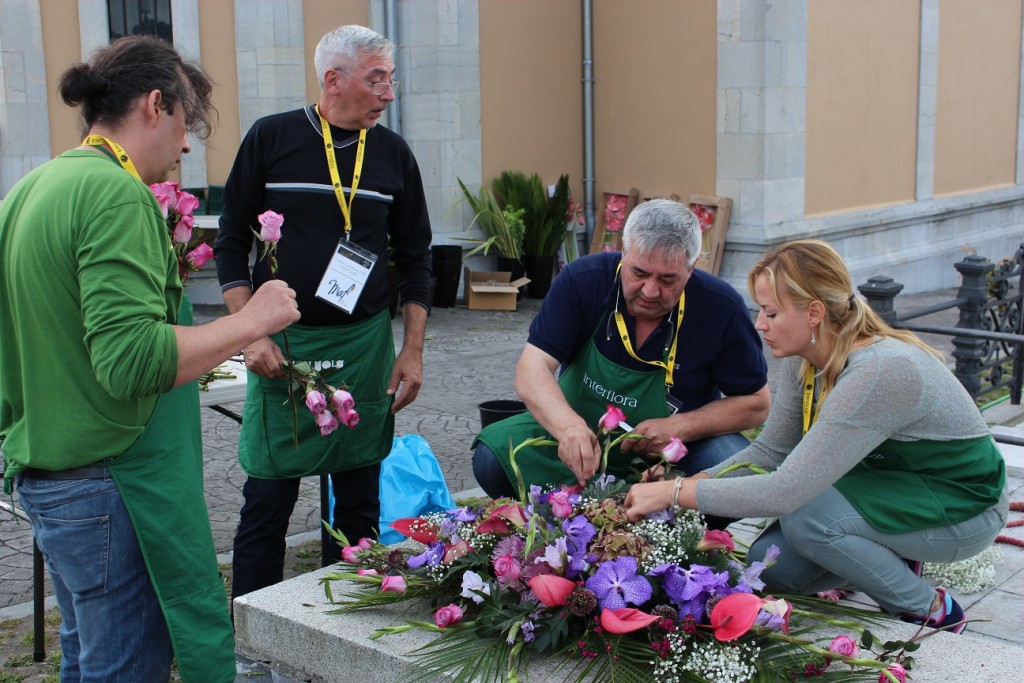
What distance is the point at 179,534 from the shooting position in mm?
2457

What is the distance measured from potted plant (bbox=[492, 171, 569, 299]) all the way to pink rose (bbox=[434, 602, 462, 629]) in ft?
28.2

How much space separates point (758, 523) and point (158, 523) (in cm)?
299

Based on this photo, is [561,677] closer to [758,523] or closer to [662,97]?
[758,523]

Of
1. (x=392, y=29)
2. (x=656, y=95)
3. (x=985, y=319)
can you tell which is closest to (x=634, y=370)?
(x=985, y=319)

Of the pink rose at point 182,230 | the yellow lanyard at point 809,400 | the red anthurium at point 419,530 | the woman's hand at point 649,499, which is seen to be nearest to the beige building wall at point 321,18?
the pink rose at point 182,230

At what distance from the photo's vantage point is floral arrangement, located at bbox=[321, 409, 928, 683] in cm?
259

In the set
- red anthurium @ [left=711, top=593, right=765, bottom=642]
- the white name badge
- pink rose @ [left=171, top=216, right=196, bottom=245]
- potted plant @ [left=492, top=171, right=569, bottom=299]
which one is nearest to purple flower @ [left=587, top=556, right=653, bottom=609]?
red anthurium @ [left=711, top=593, right=765, bottom=642]

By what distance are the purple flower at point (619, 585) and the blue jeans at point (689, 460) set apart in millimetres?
891

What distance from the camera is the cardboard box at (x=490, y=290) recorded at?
35.6 feet

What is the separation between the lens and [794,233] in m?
11.0

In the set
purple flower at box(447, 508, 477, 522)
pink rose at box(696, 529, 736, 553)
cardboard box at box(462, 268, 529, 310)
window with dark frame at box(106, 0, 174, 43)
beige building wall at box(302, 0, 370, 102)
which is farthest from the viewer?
cardboard box at box(462, 268, 529, 310)

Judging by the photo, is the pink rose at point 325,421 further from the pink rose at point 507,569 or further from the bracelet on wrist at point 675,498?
the bracelet on wrist at point 675,498

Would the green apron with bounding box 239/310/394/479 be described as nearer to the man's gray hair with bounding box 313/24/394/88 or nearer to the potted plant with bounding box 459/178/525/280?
the man's gray hair with bounding box 313/24/394/88

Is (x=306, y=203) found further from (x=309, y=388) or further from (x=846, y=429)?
(x=846, y=429)
